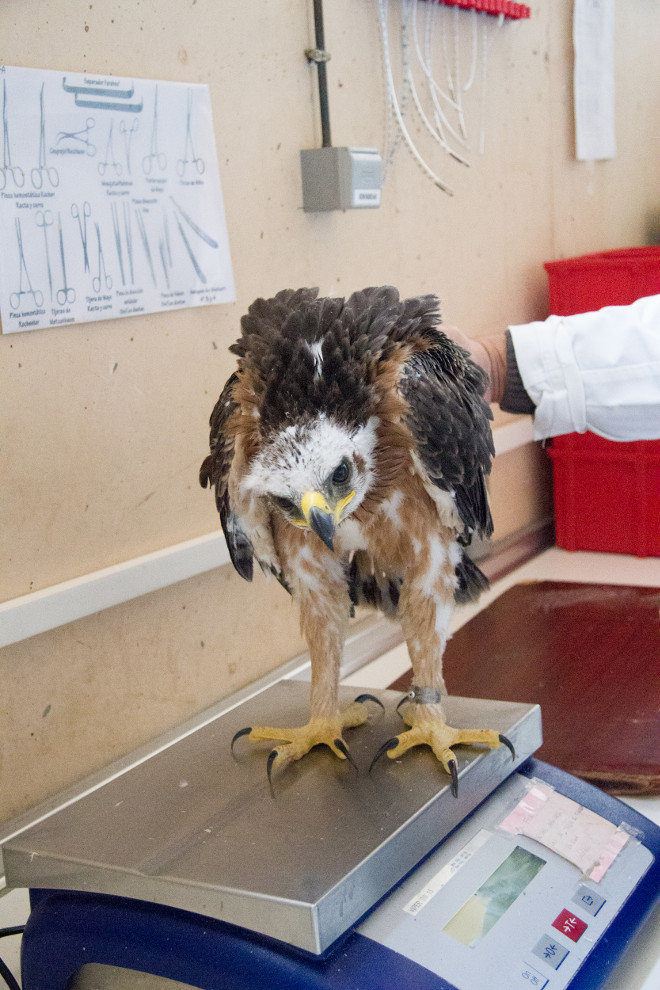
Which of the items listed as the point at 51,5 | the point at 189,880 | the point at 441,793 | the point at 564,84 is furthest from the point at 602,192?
the point at 189,880

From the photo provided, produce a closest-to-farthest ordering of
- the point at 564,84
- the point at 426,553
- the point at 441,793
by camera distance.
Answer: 1. the point at 441,793
2. the point at 426,553
3. the point at 564,84

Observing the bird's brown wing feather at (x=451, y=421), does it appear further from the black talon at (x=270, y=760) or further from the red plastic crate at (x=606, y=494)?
the red plastic crate at (x=606, y=494)

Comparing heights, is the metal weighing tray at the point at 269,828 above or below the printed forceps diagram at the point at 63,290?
below

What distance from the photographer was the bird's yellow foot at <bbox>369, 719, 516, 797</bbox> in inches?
35.5

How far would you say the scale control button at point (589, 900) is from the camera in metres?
0.77

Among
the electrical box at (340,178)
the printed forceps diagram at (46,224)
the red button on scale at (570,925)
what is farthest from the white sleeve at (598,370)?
the red button on scale at (570,925)

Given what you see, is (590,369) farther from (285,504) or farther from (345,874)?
(345,874)

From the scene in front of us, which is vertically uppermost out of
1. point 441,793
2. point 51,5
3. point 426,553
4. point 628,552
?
point 51,5

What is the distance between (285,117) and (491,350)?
459 mm

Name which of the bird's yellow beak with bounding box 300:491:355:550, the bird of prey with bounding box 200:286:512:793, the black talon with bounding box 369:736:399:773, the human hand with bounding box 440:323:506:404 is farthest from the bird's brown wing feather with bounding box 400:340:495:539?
the human hand with bounding box 440:323:506:404

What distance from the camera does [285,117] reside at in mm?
1414

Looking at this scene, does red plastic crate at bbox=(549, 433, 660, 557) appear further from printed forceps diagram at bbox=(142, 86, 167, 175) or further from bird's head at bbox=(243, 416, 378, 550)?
bird's head at bbox=(243, 416, 378, 550)

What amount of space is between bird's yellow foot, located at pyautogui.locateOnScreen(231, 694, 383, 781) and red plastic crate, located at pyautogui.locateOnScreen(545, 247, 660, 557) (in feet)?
3.61

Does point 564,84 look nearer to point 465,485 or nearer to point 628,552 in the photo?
point 628,552
